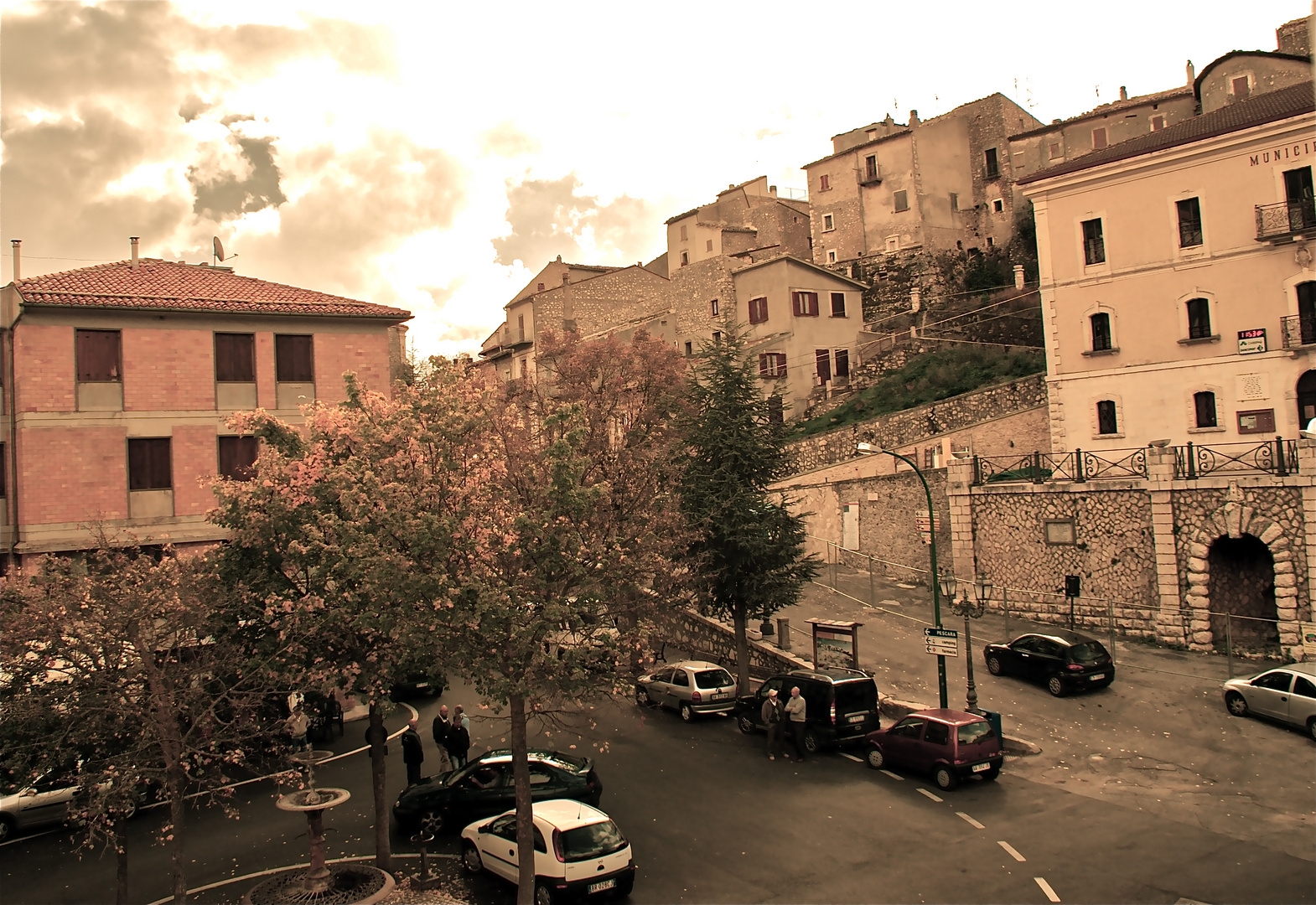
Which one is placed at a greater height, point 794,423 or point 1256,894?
point 794,423

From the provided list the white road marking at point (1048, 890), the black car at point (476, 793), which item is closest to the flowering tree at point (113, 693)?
the black car at point (476, 793)

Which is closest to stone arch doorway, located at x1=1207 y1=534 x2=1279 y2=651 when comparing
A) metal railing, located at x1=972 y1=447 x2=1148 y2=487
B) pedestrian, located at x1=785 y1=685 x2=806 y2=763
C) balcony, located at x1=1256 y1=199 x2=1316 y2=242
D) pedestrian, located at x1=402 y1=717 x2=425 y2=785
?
metal railing, located at x1=972 y1=447 x2=1148 y2=487

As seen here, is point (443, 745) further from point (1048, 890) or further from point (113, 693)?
point (1048, 890)

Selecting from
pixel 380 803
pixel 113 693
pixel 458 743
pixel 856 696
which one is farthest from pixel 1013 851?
pixel 113 693

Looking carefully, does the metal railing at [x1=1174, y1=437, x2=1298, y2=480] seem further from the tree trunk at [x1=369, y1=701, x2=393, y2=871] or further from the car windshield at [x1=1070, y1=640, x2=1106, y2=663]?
the tree trunk at [x1=369, y1=701, x2=393, y2=871]

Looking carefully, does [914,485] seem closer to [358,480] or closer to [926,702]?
[926,702]

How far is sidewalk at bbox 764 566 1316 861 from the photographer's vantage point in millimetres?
15016

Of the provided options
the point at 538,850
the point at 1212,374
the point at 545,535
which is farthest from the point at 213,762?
the point at 1212,374

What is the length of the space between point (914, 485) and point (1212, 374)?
33.7ft

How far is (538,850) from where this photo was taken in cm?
1270

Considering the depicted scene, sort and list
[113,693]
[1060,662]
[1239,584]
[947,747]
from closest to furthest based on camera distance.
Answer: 1. [113,693]
2. [947,747]
3. [1060,662]
4. [1239,584]

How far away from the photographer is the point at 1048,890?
1198 centimetres

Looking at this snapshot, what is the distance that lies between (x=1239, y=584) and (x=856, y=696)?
13306 mm

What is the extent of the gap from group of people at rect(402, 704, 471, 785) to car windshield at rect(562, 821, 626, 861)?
15.1 feet
